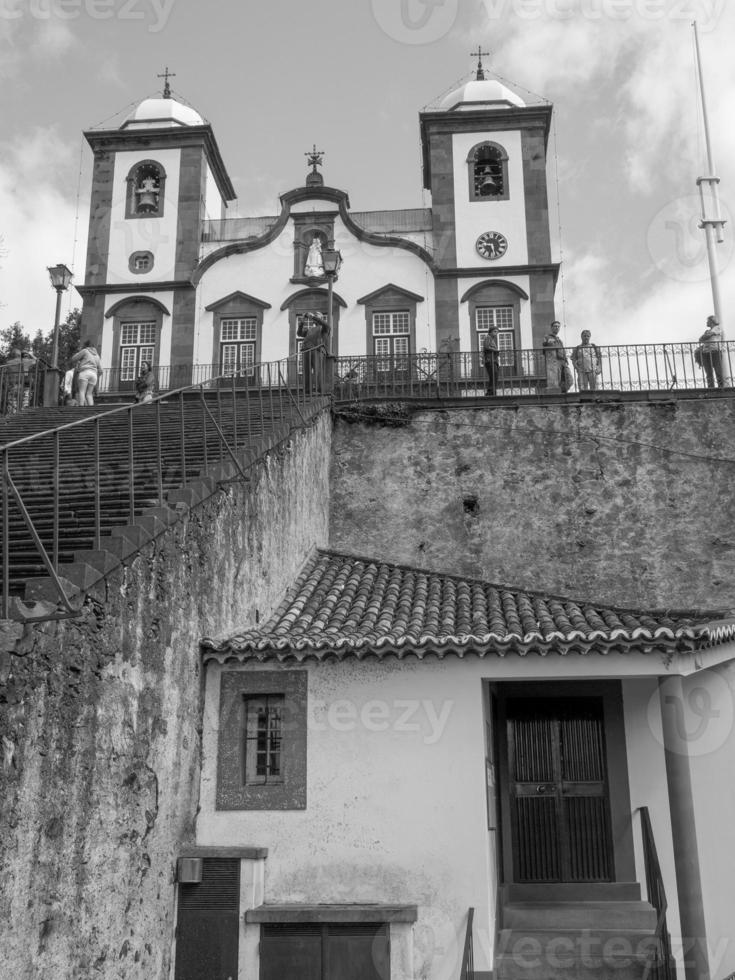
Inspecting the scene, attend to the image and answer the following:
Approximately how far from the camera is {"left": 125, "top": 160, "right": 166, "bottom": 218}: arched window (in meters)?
25.4

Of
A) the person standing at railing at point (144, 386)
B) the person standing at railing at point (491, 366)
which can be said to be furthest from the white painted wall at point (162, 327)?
the person standing at railing at point (491, 366)

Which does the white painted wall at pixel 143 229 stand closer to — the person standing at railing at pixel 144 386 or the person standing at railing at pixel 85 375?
the person standing at railing at pixel 144 386

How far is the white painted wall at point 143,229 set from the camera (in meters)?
24.7

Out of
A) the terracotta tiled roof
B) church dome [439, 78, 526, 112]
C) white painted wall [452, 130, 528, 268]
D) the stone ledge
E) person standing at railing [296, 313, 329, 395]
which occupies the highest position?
church dome [439, 78, 526, 112]

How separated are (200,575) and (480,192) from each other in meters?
17.8

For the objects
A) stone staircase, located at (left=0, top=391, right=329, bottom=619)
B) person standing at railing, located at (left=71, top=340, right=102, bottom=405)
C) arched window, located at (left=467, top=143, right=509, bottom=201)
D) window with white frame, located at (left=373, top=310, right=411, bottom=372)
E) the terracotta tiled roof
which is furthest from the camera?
arched window, located at (left=467, top=143, right=509, bottom=201)

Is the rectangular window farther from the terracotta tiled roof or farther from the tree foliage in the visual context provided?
the tree foliage

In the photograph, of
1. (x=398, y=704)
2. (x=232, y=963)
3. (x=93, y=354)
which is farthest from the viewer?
(x=93, y=354)

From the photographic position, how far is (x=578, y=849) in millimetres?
10859

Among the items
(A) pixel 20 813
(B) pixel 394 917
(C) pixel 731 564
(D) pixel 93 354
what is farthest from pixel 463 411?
(A) pixel 20 813

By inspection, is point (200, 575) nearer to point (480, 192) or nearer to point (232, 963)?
point (232, 963)

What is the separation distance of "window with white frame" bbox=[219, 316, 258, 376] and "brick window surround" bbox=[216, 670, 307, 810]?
14.3m

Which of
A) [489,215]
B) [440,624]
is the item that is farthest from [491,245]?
[440,624]

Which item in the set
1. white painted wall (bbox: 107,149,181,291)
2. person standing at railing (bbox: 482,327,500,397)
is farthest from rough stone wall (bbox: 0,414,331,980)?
white painted wall (bbox: 107,149,181,291)
